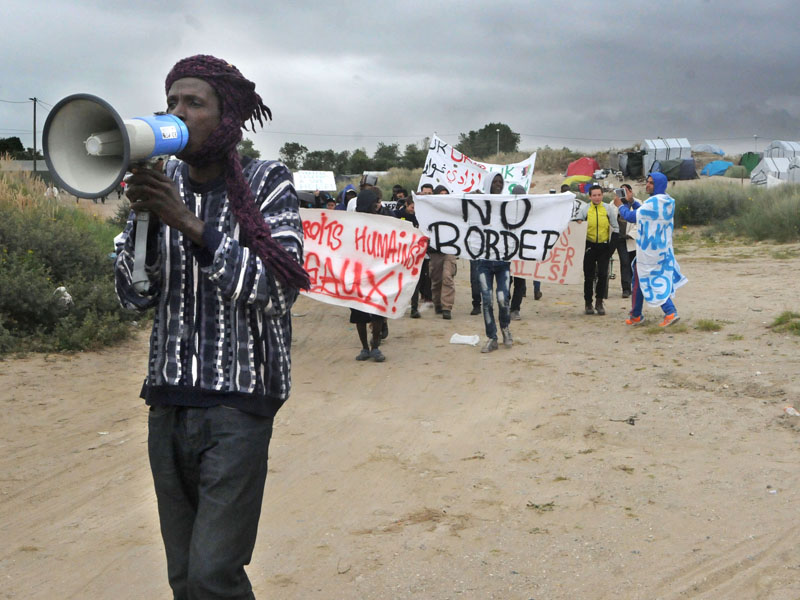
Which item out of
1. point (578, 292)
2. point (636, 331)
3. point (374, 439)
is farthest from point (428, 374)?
point (578, 292)

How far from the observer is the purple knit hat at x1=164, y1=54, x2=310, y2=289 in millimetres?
2438

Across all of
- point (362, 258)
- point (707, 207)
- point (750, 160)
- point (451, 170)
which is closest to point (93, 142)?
point (362, 258)

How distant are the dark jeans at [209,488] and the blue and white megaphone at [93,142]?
70 cm

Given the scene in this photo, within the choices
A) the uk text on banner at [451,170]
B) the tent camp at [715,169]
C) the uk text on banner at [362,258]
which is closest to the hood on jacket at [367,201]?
the uk text on banner at [362,258]

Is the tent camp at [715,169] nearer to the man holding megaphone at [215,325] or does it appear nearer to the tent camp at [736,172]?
the tent camp at [736,172]

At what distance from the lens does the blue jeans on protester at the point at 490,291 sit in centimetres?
1025

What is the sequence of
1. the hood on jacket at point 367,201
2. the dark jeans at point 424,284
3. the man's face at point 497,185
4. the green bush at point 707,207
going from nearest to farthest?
the hood on jacket at point 367,201
the man's face at point 497,185
the dark jeans at point 424,284
the green bush at point 707,207

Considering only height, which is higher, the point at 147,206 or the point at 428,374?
the point at 147,206

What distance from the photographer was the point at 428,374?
9094 mm

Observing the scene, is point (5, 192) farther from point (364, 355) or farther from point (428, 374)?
point (428, 374)

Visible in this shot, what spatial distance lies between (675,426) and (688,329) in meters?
4.65

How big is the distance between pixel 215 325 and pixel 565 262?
1181 centimetres

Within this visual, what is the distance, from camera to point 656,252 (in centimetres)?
1141

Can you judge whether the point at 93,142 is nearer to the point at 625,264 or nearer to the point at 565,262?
the point at 565,262
